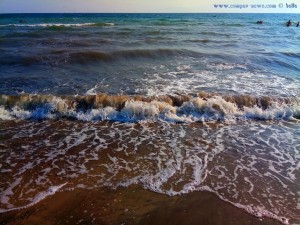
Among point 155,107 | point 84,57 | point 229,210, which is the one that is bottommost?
point 229,210

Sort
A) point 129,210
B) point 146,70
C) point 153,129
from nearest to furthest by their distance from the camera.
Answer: point 129,210
point 153,129
point 146,70

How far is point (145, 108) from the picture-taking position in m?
9.63

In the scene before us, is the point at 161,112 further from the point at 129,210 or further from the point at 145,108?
the point at 129,210

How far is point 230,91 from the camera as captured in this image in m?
11.6

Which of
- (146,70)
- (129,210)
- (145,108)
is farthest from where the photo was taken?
(146,70)

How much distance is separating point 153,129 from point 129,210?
3.79m

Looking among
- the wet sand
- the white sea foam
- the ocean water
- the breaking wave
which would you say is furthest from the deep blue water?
the wet sand

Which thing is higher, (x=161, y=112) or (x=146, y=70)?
(x=146, y=70)

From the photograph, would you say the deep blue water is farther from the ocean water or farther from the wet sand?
the wet sand

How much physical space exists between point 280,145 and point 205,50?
13970 mm

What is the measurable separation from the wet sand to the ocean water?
214 millimetres

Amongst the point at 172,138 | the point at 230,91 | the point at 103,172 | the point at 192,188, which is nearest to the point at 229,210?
the point at 192,188

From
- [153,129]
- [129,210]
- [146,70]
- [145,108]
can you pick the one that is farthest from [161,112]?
[146,70]

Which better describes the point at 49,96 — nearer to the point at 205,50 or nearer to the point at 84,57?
the point at 84,57
